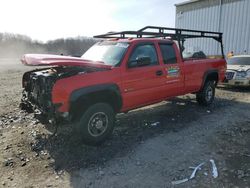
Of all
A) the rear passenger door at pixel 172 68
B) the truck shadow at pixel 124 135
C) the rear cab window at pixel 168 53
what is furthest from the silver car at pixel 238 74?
the rear cab window at pixel 168 53

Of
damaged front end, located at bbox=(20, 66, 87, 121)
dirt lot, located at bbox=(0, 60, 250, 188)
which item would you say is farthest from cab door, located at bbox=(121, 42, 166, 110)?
damaged front end, located at bbox=(20, 66, 87, 121)

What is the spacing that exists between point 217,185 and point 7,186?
116 inches

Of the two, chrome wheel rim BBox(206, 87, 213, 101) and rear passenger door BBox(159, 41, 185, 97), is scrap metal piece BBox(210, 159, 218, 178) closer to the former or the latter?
rear passenger door BBox(159, 41, 185, 97)

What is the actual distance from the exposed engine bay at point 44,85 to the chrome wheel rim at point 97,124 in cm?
76

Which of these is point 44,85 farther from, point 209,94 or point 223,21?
point 223,21

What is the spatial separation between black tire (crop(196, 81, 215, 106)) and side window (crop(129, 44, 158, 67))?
101 inches

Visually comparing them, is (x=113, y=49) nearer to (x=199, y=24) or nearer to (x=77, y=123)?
(x=77, y=123)

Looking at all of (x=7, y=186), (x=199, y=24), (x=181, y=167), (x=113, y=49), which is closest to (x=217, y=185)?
(x=181, y=167)

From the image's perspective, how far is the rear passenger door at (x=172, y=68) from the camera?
6.05 m

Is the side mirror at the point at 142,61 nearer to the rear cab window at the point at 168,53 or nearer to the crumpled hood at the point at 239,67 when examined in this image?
the rear cab window at the point at 168,53

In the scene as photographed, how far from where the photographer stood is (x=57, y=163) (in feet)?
13.8

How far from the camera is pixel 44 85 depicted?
4477 millimetres

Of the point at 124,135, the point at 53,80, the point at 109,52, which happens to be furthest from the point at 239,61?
the point at 53,80

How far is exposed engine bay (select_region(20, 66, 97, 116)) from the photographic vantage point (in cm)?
441
